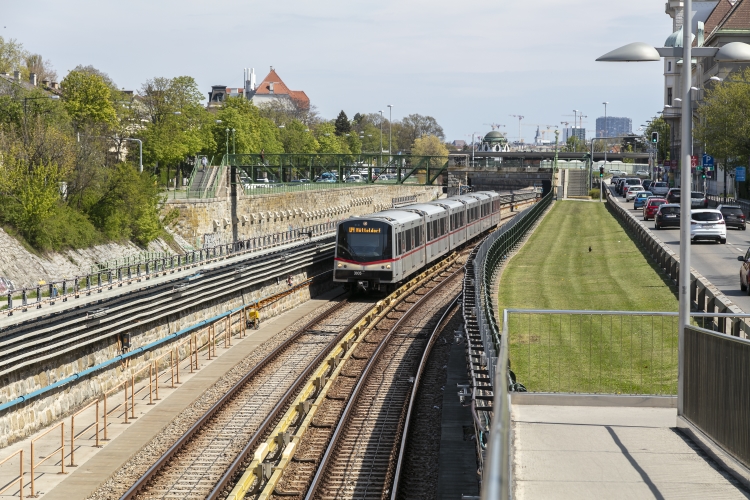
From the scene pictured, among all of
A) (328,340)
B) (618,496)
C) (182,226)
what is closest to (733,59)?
(618,496)

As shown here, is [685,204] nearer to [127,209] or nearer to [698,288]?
[698,288]

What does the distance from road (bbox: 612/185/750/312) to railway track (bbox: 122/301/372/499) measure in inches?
425

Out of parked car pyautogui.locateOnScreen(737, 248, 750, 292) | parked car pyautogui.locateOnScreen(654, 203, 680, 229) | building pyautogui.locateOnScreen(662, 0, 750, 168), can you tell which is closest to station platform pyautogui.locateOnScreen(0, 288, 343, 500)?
parked car pyautogui.locateOnScreen(737, 248, 750, 292)

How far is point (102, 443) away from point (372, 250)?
58.5 feet

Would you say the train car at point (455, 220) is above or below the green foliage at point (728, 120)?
below

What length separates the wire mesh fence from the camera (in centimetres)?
1435

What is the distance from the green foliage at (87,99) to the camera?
225ft

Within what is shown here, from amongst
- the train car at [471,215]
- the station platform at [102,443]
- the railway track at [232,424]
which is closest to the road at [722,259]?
the train car at [471,215]

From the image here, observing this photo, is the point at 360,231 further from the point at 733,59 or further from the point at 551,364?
the point at 733,59

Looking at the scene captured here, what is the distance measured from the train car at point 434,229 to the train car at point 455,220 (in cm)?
67

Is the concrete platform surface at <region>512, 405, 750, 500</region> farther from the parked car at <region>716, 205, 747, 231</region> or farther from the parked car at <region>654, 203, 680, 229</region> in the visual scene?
the parked car at <region>716, 205, 747, 231</region>

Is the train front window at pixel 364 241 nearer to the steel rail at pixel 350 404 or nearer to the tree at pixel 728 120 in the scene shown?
the steel rail at pixel 350 404

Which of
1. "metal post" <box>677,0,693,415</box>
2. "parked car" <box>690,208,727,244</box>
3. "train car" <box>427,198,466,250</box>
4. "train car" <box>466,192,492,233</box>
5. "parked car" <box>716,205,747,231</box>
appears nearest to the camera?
"metal post" <box>677,0,693,415</box>

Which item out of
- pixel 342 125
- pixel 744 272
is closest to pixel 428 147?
pixel 342 125
